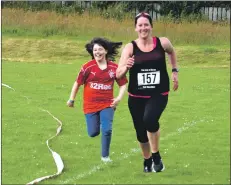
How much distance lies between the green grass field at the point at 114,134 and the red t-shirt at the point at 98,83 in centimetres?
86

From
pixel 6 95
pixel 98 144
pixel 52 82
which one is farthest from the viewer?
pixel 52 82

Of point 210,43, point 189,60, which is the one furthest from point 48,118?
point 210,43

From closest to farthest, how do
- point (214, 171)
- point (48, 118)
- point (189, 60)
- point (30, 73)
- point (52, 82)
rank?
point (214, 171)
point (48, 118)
point (52, 82)
point (30, 73)
point (189, 60)

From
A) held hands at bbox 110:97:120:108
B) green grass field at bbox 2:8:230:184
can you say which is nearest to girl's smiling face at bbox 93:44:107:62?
held hands at bbox 110:97:120:108

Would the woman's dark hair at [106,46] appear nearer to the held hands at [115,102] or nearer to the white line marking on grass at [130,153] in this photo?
the held hands at [115,102]

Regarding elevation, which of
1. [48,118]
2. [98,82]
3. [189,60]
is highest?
[98,82]

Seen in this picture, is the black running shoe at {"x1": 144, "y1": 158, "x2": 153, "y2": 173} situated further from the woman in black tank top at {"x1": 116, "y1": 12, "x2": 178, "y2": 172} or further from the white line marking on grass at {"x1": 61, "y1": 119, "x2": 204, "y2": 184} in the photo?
the white line marking on grass at {"x1": 61, "y1": 119, "x2": 204, "y2": 184}

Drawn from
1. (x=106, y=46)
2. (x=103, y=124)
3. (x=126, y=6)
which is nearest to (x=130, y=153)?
(x=103, y=124)

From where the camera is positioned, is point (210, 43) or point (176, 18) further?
point (176, 18)

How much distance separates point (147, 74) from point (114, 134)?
148 inches

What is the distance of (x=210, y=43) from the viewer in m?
28.6

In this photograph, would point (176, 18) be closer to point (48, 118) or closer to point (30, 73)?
point (30, 73)

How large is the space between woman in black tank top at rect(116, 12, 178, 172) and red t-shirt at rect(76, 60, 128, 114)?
0.76 m

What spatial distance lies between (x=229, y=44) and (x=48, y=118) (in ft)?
49.9
